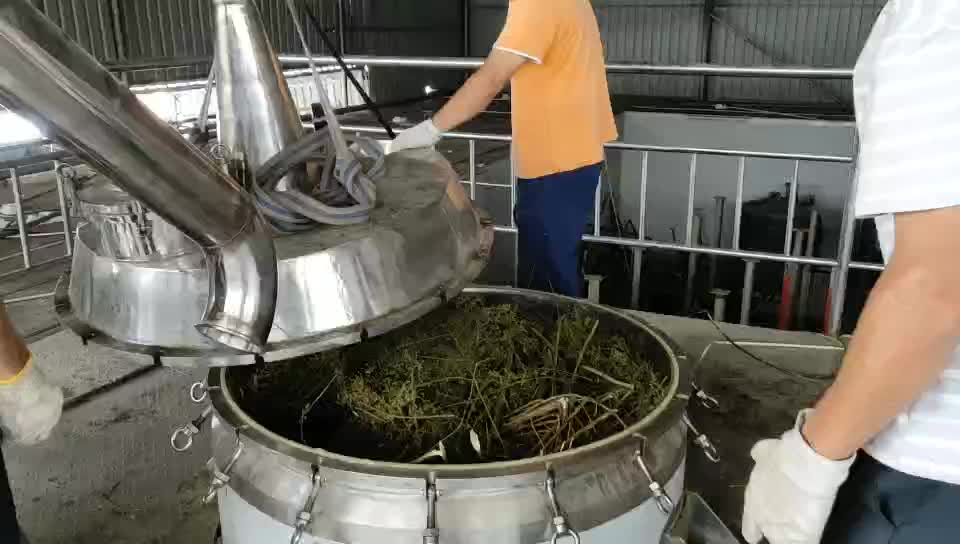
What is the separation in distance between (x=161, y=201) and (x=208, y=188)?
0.04m

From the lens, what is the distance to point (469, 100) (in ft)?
6.52

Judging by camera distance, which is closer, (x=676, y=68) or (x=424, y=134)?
(x=424, y=134)

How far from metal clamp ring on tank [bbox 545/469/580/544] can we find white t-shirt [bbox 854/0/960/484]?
0.45 meters

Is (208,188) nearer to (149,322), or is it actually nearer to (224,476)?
(149,322)

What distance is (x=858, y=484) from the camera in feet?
2.83

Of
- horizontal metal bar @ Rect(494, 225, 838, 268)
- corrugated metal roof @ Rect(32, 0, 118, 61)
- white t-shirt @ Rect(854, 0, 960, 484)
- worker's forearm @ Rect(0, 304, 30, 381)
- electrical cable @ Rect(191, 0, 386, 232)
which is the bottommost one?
horizontal metal bar @ Rect(494, 225, 838, 268)

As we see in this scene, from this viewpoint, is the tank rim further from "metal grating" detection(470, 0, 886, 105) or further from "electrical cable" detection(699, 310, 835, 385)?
"metal grating" detection(470, 0, 886, 105)

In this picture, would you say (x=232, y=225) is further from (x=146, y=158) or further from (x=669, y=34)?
(x=669, y=34)

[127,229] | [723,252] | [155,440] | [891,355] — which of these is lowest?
[155,440]

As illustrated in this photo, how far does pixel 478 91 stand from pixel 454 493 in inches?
50.1

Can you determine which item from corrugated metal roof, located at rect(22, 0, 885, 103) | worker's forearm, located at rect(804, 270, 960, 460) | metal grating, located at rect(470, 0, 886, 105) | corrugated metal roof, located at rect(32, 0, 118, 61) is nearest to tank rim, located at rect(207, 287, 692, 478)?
worker's forearm, located at rect(804, 270, 960, 460)

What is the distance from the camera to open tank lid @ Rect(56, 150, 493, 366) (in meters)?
0.74

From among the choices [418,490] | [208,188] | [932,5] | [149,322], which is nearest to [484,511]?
[418,490]

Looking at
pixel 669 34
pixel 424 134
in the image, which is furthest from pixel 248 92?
pixel 669 34
